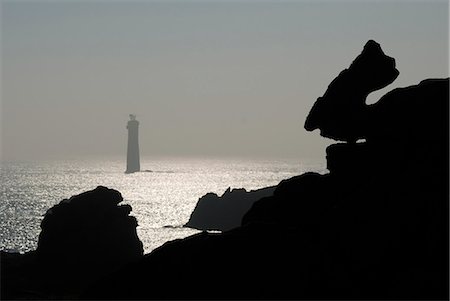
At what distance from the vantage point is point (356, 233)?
22.6 metres

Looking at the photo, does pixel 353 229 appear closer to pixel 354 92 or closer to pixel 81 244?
pixel 354 92

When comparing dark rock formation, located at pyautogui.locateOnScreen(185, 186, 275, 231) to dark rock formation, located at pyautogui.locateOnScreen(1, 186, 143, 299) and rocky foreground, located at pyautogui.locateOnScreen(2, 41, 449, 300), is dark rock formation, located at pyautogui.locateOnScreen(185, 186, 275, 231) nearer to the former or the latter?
dark rock formation, located at pyautogui.locateOnScreen(1, 186, 143, 299)

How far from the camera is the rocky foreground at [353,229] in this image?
21469mm

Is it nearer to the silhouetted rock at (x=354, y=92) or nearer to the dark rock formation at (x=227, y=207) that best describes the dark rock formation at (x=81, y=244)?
the silhouetted rock at (x=354, y=92)

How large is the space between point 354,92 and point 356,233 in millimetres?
8858

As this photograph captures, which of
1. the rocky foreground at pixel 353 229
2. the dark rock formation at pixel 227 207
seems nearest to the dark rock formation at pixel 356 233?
the rocky foreground at pixel 353 229

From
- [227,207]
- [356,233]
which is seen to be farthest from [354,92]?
[227,207]

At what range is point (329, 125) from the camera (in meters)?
29.5

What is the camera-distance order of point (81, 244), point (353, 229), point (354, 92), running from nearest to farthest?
point (353, 229) → point (354, 92) → point (81, 244)

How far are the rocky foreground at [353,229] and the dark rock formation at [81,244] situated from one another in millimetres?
33170

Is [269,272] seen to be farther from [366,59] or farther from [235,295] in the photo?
[366,59]

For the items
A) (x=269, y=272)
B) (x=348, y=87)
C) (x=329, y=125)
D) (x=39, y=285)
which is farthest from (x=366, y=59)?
(x=39, y=285)

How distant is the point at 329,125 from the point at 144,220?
161 meters

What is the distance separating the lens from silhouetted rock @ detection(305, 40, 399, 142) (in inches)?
1109
